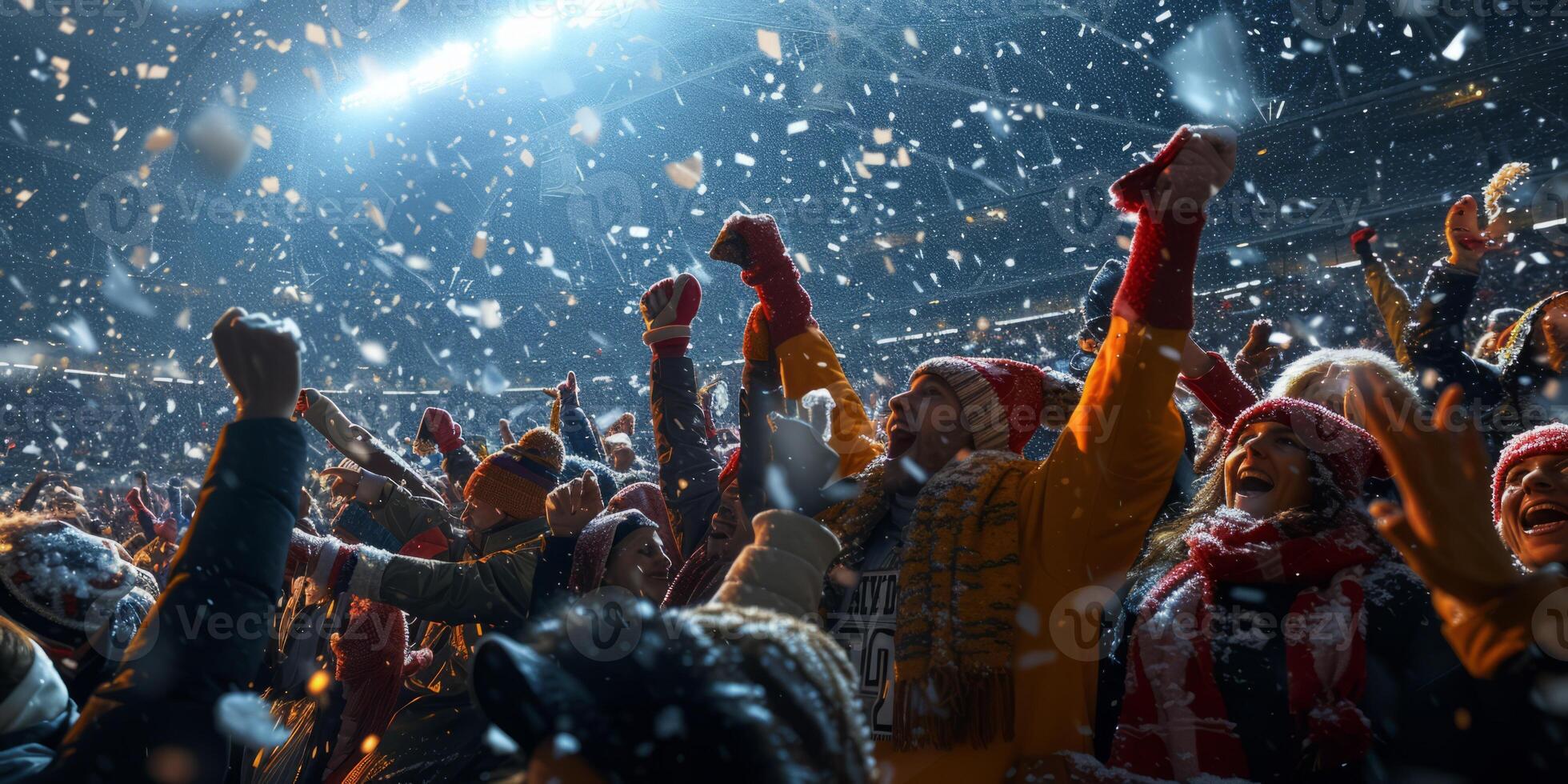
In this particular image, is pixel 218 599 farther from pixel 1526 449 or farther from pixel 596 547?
pixel 1526 449

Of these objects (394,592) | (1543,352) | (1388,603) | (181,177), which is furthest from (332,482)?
(181,177)

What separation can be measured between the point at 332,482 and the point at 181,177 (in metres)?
17.8

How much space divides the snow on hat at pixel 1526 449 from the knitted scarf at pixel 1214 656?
0.99 feet

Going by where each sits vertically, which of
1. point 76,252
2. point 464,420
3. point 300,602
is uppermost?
point 76,252

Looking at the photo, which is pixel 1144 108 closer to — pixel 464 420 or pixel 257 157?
pixel 464 420

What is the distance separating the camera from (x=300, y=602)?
343 cm

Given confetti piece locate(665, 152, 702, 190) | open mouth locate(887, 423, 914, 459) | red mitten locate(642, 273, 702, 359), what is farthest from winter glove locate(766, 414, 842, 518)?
confetti piece locate(665, 152, 702, 190)

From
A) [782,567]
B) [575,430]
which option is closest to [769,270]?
[782,567]

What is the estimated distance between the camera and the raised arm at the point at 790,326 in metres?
2.86

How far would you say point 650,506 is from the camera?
3664 mm

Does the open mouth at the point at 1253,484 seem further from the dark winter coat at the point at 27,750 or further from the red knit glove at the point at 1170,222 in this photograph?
the dark winter coat at the point at 27,750

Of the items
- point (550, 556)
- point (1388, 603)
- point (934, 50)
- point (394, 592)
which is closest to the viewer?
point (1388, 603)

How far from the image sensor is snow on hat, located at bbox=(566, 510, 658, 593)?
2.52 metres

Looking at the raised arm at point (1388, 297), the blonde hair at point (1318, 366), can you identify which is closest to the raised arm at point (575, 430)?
the blonde hair at point (1318, 366)
